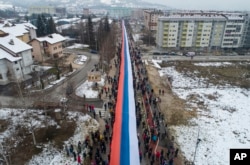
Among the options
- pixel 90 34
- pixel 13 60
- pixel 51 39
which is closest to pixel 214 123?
pixel 13 60

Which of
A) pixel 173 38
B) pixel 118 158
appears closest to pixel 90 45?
pixel 173 38

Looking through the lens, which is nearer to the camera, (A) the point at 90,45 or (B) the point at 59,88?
(B) the point at 59,88

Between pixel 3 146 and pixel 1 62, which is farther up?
pixel 1 62

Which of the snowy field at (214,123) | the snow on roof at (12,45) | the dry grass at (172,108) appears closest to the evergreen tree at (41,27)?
the snow on roof at (12,45)

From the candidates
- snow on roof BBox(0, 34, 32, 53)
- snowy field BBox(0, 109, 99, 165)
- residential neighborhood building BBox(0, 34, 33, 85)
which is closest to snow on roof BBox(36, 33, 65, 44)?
snow on roof BBox(0, 34, 32, 53)

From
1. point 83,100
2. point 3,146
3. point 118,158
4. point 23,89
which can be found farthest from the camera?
point 23,89

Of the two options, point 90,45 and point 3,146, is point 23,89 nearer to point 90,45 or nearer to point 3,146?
point 3,146

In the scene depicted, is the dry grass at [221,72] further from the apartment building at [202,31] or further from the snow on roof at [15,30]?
the snow on roof at [15,30]

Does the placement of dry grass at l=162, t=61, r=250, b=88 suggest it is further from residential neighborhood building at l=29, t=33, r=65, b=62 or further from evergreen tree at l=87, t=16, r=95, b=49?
residential neighborhood building at l=29, t=33, r=65, b=62
